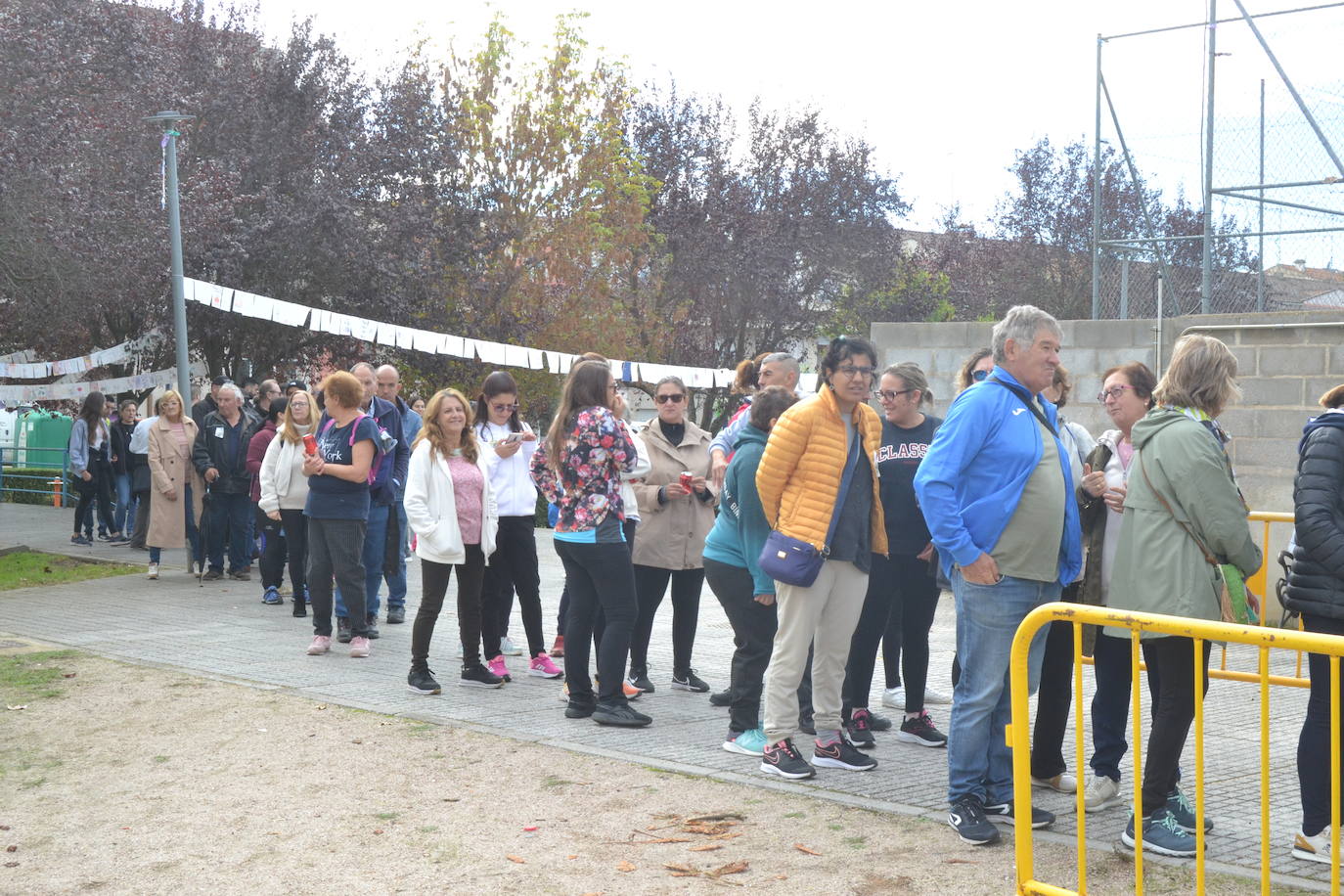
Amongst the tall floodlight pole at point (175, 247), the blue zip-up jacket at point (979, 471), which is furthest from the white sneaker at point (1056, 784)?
the tall floodlight pole at point (175, 247)

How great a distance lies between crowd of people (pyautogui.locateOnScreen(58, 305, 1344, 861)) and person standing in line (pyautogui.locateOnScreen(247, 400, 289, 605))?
1.26 meters

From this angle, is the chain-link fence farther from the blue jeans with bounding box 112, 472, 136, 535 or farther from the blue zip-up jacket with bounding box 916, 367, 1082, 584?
the blue jeans with bounding box 112, 472, 136, 535

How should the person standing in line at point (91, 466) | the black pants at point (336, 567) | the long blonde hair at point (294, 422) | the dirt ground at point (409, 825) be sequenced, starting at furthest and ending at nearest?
the person standing in line at point (91, 466), the long blonde hair at point (294, 422), the black pants at point (336, 567), the dirt ground at point (409, 825)

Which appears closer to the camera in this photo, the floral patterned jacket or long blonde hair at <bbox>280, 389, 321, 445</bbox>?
the floral patterned jacket

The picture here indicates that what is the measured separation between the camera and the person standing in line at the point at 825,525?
5.86 m

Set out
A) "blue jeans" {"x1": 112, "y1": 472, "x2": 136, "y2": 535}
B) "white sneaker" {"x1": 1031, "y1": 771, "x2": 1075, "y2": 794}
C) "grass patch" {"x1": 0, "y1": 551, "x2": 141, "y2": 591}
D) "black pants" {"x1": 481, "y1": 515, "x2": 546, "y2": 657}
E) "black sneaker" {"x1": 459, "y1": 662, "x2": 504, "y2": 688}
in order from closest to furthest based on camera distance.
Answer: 1. "white sneaker" {"x1": 1031, "y1": 771, "x2": 1075, "y2": 794}
2. "black sneaker" {"x1": 459, "y1": 662, "x2": 504, "y2": 688}
3. "black pants" {"x1": 481, "y1": 515, "x2": 546, "y2": 657}
4. "grass patch" {"x1": 0, "y1": 551, "x2": 141, "y2": 591}
5. "blue jeans" {"x1": 112, "y1": 472, "x2": 136, "y2": 535}

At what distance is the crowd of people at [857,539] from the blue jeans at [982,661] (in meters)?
0.01

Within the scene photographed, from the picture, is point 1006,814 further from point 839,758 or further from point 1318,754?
point 1318,754

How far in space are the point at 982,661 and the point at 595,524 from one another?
2.34 m

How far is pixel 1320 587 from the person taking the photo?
15.9ft

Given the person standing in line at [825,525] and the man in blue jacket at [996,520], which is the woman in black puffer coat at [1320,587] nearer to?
the man in blue jacket at [996,520]

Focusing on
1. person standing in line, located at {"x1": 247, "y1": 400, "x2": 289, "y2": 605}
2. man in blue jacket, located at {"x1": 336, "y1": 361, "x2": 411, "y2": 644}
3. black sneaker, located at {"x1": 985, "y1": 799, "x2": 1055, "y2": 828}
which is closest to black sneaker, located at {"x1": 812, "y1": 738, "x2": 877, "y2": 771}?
black sneaker, located at {"x1": 985, "y1": 799, "x2": 1055, "y2": 828}

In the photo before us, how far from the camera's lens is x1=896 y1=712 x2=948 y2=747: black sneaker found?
21.9 feet

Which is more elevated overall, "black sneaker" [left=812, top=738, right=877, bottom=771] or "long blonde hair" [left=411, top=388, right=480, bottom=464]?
"long blonde hair" [left=411, top=388, right=480, bottom=464]
